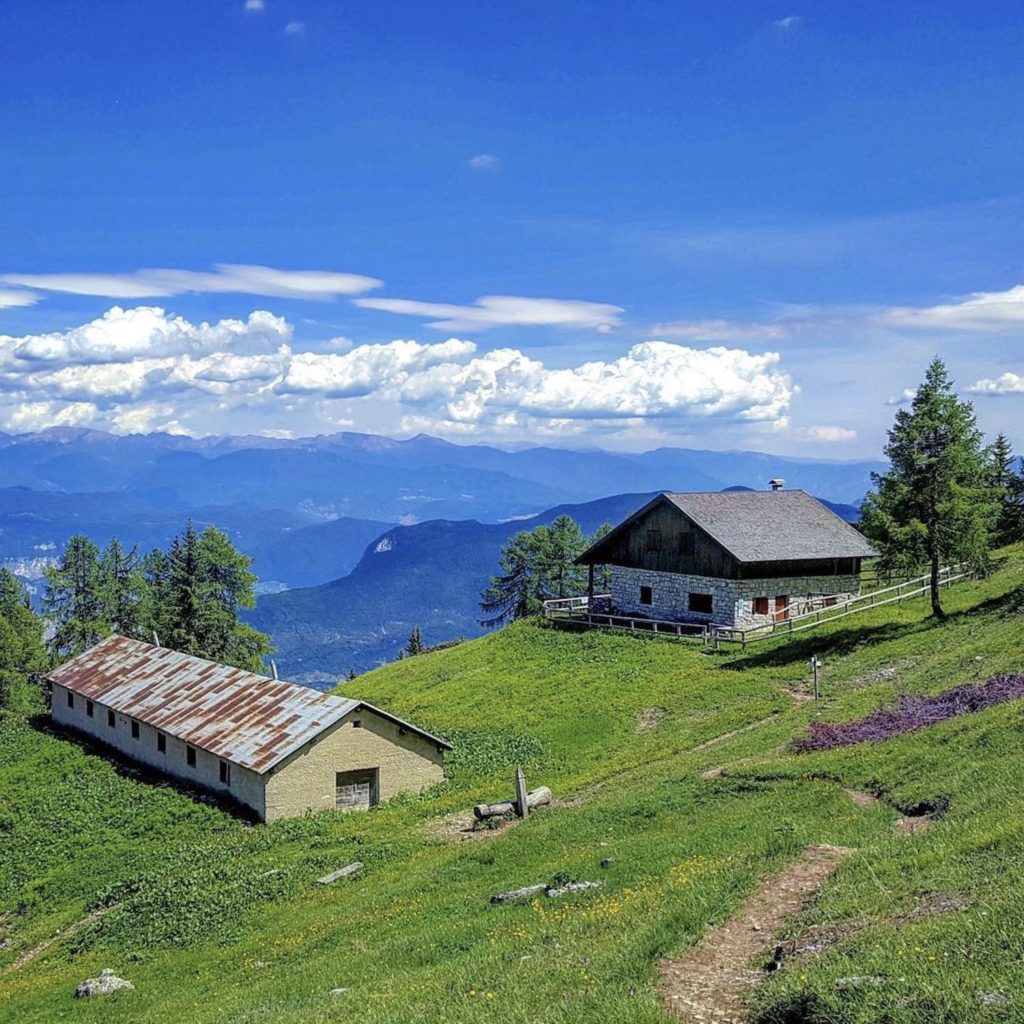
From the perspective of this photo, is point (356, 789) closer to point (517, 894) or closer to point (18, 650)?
point (517, 894)

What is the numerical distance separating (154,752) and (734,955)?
35.3 metres

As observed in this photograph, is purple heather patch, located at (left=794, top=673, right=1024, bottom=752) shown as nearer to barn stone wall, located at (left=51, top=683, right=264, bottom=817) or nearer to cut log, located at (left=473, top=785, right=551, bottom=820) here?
cut log, located at (left=473, top=785, right=551, bottom=820)

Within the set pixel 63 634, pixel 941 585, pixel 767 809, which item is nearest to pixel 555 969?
pixel 767 809

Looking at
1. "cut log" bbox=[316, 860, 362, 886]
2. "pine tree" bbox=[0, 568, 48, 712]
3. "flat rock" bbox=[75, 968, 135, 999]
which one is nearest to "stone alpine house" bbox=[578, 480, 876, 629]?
"cut log" bbox=[316, 860, 362, 886]

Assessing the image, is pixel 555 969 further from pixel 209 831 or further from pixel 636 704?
pixel 636 704

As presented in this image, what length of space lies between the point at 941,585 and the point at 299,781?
126 feet

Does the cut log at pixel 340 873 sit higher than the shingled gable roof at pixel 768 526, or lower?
lower

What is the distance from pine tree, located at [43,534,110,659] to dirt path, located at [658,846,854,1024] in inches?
3097

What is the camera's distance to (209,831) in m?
33.0

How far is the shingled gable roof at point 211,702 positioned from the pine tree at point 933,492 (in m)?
22.3

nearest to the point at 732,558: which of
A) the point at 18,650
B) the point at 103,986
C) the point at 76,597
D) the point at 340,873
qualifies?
the point at 340,873

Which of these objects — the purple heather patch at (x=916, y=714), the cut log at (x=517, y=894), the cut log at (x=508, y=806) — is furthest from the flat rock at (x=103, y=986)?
the purple heather patch at (x=916, y=714)

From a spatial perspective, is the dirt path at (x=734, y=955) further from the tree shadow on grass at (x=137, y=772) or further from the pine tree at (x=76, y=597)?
the pine tree at (x=76, y=597)

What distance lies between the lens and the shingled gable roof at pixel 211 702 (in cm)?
3553
